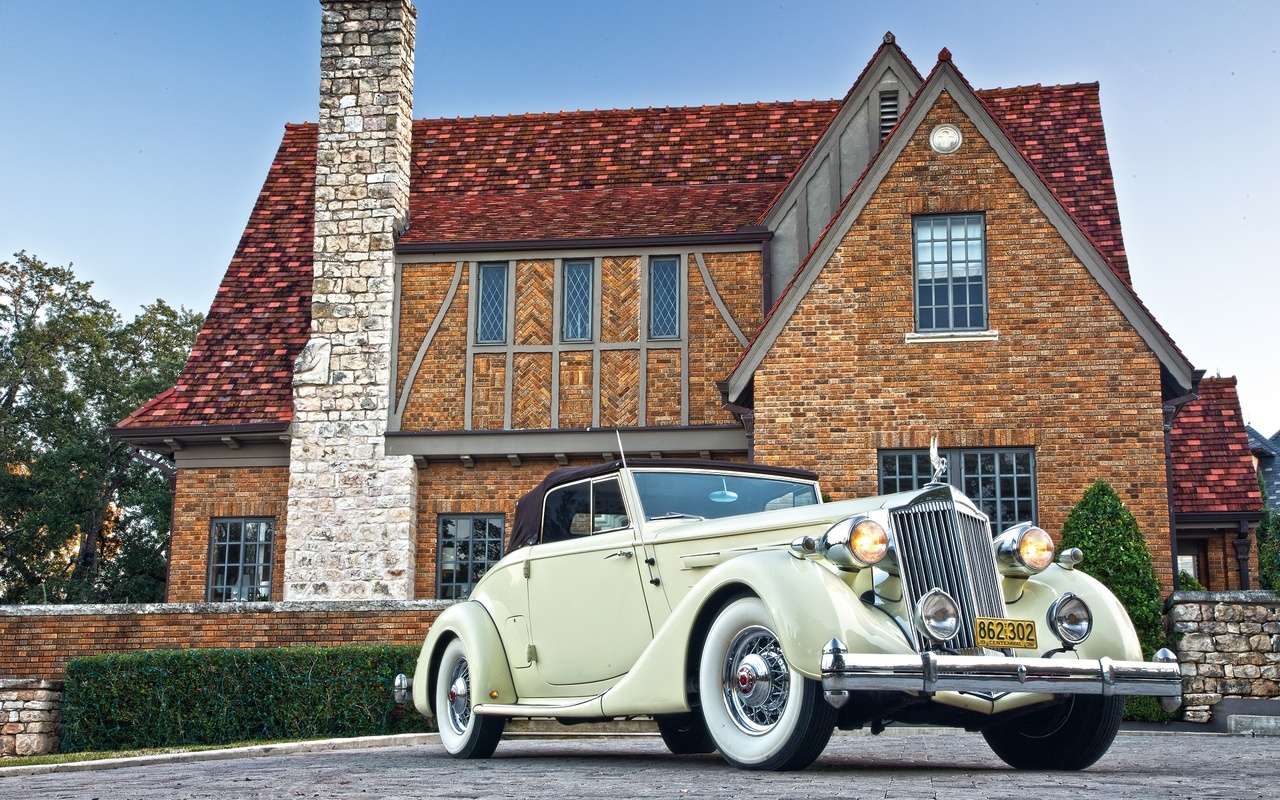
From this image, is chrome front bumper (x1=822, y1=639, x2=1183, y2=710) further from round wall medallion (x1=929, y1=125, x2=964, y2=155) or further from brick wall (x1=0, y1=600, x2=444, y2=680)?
round wall medallion (x1=929, y1=125, x2=964, y2=155)

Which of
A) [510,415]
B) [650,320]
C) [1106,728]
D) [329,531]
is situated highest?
[650,320]

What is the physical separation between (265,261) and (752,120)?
7741 mm

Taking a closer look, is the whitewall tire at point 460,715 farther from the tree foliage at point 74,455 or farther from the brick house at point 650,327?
the tree foliage at point 74,455

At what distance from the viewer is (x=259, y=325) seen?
19.5m

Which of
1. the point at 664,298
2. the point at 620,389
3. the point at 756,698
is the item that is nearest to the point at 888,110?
the point at 664,298

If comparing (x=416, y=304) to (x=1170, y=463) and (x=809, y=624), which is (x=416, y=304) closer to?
(x=1170, y=463)

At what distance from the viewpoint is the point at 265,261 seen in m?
20.4

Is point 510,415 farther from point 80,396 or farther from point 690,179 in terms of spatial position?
point 80,396

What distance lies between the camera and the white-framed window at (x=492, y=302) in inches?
714

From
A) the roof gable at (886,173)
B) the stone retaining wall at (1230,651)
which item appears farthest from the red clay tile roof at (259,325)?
the stone retaining wall at (1230,651)

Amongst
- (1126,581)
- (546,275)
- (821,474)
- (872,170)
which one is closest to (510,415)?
(546,275)

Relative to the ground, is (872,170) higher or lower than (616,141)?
lower

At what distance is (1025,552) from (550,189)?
1438 centimetres

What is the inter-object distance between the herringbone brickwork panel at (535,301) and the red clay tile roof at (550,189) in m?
0.45
